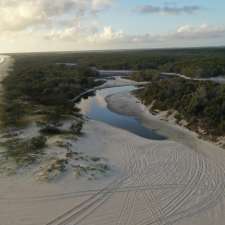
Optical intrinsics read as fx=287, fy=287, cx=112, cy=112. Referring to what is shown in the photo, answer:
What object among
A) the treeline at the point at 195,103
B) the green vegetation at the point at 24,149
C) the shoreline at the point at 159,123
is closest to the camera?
the green vegetation at the point at 24,149

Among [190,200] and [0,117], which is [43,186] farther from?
[0,117]

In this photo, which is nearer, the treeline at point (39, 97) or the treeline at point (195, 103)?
the treeline at point (195, 103)

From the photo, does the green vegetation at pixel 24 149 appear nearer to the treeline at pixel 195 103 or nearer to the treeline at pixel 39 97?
the treeline at pixel 39 97

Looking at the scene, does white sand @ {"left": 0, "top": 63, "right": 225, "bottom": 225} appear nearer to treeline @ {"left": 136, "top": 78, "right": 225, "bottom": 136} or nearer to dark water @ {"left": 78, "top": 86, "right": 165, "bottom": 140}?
treeline @ {"left": 136, "top": 78, "right": 225, "bottom": 136}

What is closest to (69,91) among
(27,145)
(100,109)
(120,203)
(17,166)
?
(100,109)

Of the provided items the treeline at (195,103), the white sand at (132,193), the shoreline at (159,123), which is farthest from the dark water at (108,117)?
the white sand at (132,193)

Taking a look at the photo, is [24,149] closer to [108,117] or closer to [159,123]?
[159,123]
